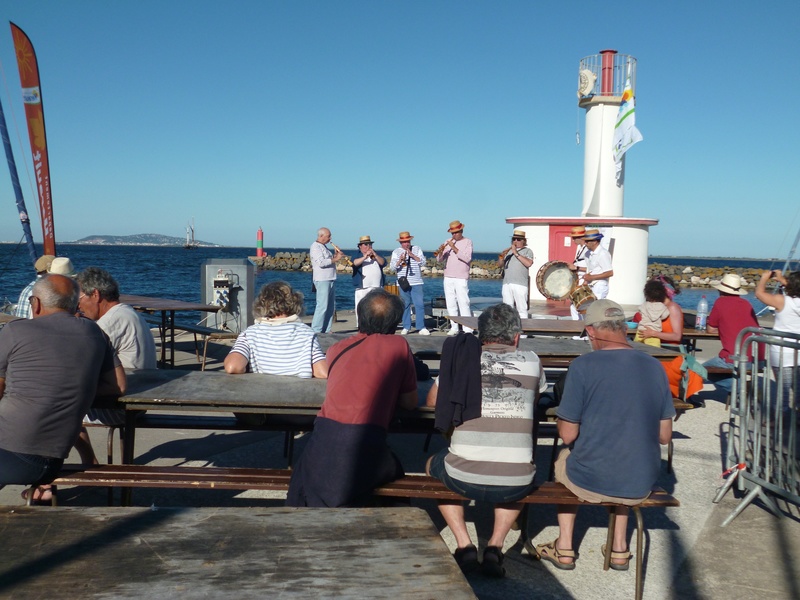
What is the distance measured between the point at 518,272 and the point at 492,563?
7887mm

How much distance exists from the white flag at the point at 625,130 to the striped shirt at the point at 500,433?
14.9 m

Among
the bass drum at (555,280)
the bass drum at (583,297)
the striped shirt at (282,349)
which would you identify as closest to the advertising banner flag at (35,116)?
the striped shirt at (282,349)

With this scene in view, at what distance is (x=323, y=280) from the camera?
1091cm

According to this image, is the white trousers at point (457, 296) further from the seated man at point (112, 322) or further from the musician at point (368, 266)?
the seated man at point (112, 322)

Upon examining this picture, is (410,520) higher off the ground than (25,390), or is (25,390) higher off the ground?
(25,390)

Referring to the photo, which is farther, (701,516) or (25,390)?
(701,516)

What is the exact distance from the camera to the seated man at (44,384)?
332cm

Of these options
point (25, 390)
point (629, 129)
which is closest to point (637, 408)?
point (25, 390)

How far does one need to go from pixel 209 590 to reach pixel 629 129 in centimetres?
1722

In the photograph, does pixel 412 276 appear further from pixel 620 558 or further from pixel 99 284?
pixel 620 558

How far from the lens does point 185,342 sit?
34.5 ft

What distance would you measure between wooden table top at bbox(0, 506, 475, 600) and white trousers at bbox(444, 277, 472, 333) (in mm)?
9135

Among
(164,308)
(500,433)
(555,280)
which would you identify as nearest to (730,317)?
(500,433)

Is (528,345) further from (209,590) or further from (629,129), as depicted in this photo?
(629,129)
